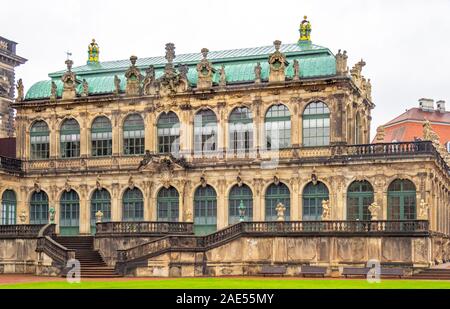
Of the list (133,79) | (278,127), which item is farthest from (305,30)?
(133,79)

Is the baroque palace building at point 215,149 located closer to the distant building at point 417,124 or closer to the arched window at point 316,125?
the arched window at point 316,125

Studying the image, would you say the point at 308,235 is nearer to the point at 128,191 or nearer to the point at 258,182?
the point at 258,182

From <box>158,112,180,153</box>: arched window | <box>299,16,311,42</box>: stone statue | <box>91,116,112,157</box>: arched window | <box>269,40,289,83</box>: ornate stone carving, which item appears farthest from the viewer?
<box>299,16,311,42</box>: stone statue

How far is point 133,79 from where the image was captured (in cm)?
6241

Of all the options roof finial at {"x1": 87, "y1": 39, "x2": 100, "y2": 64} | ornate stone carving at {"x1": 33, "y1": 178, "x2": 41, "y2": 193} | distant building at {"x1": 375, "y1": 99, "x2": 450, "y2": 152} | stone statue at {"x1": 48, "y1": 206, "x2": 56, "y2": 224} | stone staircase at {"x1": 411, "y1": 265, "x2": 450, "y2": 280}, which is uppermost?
roof finial at {"x1": 87, "y1": 39, "x2": 100, "y2": 64}

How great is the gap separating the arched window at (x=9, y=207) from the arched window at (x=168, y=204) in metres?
10.5

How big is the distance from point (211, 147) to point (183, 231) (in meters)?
8.68

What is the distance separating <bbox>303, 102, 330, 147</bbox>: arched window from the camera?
57.2m

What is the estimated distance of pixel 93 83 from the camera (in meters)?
65.1

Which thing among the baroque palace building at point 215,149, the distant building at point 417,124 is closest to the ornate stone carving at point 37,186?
the baroque palace building at point 215,149

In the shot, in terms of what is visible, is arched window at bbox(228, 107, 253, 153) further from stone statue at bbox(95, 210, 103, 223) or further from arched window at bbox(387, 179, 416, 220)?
arched window at bbox(387, 179, 416, 220)

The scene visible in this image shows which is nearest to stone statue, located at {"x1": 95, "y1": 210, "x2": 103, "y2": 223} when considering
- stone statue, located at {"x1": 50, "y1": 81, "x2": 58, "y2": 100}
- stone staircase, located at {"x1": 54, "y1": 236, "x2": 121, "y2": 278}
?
stone staircase, located at {"x1": 54, "y1": 236, "x2": 121, "y2": 278}

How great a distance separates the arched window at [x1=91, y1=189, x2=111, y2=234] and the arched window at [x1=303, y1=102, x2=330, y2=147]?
14.2 metres

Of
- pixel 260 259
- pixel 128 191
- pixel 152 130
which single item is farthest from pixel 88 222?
pixel 260 259
